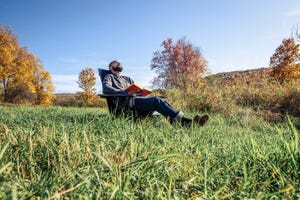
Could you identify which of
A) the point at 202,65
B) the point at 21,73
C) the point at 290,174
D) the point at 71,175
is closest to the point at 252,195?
the point at 290,174

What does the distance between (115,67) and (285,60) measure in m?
26.5

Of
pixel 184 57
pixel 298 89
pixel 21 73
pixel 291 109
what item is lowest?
pixel 291 109

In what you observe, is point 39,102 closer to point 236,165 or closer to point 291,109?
point 291,109

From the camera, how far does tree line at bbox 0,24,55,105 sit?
2147 centimetres

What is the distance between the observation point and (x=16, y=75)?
71.9ft

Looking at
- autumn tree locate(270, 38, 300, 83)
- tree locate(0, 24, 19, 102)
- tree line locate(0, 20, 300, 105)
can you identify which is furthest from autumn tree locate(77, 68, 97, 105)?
autumn tree locate(270, 38, 300, 83)

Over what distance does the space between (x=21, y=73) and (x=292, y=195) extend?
24651mm

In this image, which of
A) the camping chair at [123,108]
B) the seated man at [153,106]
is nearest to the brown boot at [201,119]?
the seated man at [153,106]

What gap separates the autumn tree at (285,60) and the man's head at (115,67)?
→ 24.1 m

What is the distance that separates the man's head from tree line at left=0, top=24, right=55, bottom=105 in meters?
19.2

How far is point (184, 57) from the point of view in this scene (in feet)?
106

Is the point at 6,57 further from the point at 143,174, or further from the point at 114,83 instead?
the point at 143,174

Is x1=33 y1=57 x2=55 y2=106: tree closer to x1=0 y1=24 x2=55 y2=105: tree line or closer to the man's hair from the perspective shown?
x1=0 y1=24 x2=55 y2=105: tree line

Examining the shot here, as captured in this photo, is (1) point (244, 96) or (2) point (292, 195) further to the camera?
(1) point (244, 96)
